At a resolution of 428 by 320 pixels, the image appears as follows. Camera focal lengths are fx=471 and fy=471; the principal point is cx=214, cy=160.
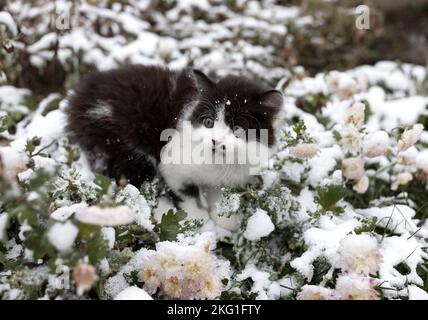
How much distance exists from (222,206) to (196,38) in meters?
2.80

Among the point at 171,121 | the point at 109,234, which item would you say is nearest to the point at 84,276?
the point at 109,234

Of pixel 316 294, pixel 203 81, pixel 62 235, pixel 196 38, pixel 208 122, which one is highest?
pixel 196 38

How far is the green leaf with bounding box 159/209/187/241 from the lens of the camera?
2.06 m

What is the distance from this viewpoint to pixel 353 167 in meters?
2.59

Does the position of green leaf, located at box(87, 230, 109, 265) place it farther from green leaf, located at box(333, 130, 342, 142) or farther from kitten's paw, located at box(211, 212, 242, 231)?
green leaf, located at box(333, 130, 342, 142)

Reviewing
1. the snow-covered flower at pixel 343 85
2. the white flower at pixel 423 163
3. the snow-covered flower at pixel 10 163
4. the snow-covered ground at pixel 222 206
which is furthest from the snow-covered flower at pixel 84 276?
the snow-covered flower at pixel 343 85

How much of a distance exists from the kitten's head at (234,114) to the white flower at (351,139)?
384 mm

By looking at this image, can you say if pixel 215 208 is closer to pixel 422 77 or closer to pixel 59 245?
pixel 59 245

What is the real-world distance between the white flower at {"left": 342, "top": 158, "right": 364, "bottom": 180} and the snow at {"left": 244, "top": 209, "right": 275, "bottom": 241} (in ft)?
1.79

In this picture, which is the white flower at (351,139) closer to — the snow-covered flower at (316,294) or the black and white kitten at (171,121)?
the black and white kitten at (171,121)

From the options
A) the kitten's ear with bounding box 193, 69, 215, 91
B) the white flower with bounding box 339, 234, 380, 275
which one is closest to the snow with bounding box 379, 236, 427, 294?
the white flower with bounding box 339, 234, 380, 275

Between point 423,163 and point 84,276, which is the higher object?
point 423,163

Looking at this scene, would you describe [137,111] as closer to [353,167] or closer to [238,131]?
[238,131]

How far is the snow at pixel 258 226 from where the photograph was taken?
2.40 m
